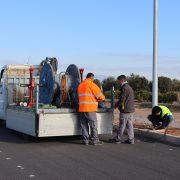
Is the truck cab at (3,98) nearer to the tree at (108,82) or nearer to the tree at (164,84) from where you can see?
the tree at (164,84)

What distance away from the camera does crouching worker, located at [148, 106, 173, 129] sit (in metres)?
14.1

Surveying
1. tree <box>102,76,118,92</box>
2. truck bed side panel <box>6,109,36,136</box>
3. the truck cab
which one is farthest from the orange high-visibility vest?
tree <box>102,76,118,92</box>

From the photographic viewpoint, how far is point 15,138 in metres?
13.9

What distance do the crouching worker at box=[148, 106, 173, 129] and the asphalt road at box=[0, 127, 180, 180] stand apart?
3.77 feet

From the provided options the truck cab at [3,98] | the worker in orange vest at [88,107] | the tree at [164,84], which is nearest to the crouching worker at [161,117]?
the worker in orange vest at [88,107]

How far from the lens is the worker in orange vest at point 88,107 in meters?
12.3

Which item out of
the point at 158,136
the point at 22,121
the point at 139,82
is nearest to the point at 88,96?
the point at 22,121

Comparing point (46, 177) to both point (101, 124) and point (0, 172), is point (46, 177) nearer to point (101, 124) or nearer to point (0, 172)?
point (0, 172)

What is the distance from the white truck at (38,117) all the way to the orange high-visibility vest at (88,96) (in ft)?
1.34

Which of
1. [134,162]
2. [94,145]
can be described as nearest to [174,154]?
[134,162]

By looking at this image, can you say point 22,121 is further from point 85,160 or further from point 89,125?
point 85,160

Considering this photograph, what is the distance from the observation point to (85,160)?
33.0 ft

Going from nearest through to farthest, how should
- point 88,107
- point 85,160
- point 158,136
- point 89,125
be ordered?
point 85,160 < point 88,107 < point 89,125 < point 158,136

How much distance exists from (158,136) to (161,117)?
37.2 inches
